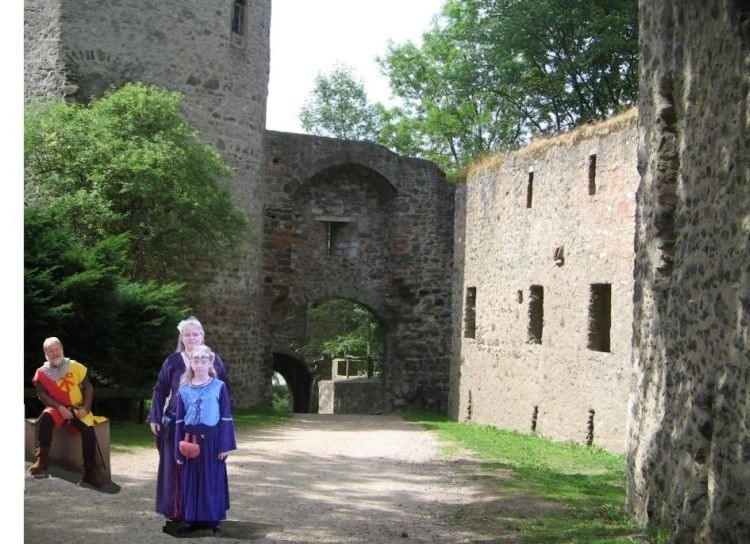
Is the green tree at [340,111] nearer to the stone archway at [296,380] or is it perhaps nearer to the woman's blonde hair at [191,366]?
the stone archway at [296,380]

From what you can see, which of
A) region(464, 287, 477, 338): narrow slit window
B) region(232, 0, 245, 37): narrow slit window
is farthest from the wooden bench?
region(464, 287, 477, 338): narrow slit window

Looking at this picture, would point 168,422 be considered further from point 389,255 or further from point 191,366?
point 389,255

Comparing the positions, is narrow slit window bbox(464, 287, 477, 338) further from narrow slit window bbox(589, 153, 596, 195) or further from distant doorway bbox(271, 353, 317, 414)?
distant doorway bbox(271, 353, 317, 414)

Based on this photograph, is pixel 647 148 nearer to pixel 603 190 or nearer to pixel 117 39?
pixel 603 190

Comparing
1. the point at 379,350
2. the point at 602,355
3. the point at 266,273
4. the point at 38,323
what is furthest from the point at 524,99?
the point at 38,323

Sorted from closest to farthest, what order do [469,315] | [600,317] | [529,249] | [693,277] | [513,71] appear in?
[693,277]
[600,317]
[529,249]
[469,315]
[513,71]

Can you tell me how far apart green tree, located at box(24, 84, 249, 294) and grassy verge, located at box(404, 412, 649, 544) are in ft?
17.1

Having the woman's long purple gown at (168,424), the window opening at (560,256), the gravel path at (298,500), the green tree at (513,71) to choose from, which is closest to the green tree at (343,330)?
the green tree at (513,71)

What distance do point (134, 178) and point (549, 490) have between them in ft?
25.9

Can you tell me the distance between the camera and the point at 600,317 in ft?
48.4

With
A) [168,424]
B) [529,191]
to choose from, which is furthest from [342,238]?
[168,424]

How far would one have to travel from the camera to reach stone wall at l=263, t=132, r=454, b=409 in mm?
22453

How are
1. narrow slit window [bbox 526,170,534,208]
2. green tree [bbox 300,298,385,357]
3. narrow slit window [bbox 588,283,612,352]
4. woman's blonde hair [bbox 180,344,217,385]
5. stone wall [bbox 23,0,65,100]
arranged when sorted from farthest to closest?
green tree [bbox 300,298,385,357] < stone wall [bbox 23,0,65,100] < narrow slit window [bbox 526,170,534,208] < narrow slit window [bbox 588,283,612,352] < woman's blonde hair [bbox 180,344,217,385]

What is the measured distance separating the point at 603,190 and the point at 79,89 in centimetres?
911
